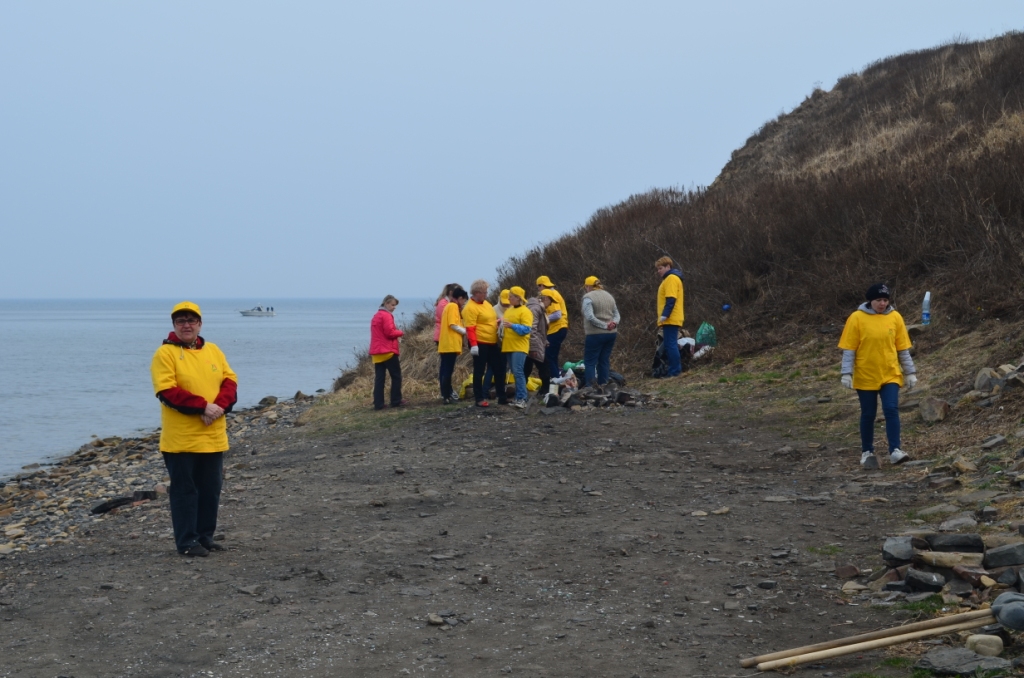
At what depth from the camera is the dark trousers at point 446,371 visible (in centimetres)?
1498

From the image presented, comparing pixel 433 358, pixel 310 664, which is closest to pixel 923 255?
pixel 433 358

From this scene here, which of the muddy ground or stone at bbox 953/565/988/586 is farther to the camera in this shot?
stone at bbox 953/565/988/586

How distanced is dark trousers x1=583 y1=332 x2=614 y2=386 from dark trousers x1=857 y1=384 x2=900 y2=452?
5879 mm

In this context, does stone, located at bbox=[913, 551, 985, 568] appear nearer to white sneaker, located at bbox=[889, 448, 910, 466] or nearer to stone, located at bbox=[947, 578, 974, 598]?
stone, located at bbox=[947, 578, 974, 598]

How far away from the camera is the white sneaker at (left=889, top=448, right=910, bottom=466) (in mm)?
9203

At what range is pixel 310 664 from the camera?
5223 mm

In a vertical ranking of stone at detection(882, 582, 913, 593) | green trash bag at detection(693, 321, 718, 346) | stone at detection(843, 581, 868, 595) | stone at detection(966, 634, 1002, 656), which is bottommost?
stone at detection(843, 581, 868, 595)

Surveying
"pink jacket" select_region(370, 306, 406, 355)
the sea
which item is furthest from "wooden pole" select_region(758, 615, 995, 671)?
the sea

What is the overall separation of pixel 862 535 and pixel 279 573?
4031 mm

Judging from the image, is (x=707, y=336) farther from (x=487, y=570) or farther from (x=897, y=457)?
(x=487, y=570)

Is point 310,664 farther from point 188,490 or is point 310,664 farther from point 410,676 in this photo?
point 188,490

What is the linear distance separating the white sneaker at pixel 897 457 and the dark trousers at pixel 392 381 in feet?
27.2

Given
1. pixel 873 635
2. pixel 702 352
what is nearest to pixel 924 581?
pixel 873 635

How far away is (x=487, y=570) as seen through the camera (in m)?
6.85
